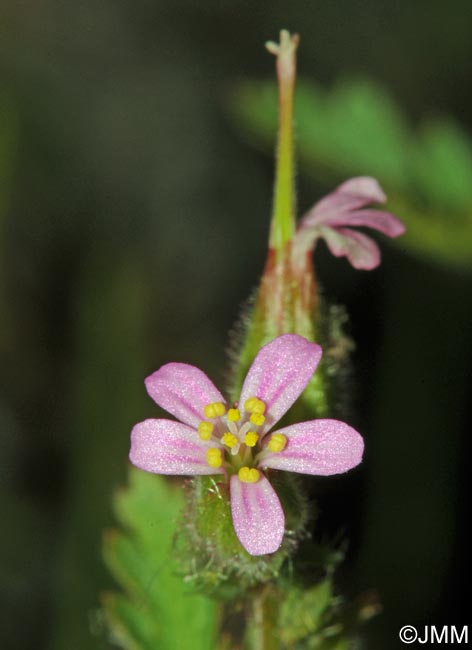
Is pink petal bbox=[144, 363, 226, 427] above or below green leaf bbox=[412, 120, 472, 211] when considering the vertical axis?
below

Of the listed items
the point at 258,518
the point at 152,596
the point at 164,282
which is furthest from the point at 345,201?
the point at 164,282

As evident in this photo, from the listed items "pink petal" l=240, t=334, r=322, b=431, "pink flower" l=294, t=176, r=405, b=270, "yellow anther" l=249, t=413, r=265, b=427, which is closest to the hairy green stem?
"pink flower" l=294, t=176, r=405, b=270

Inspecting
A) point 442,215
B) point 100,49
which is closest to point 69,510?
point 442,215

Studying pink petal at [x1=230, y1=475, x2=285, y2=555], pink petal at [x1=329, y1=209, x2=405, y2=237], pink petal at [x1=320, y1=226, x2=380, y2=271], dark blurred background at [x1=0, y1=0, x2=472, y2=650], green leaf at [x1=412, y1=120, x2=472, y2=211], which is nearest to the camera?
pink petal at [x1=230, y1=475, x2=285, y2=555]

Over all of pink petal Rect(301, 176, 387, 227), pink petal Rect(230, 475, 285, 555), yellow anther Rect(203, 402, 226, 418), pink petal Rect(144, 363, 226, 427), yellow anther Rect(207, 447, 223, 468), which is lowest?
pink petal Rect(230, 475, 285, 555)

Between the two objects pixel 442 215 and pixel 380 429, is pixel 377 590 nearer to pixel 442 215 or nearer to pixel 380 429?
pixel 380 429

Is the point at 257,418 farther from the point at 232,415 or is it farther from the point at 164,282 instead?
the point at 164,282

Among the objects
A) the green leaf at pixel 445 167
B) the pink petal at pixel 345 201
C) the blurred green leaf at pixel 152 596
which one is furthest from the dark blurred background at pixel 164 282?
the pink petal at pixel 345 201

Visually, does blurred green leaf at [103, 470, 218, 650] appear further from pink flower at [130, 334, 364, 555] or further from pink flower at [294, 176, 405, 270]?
pink flower at [294, 176, 405, 270]
